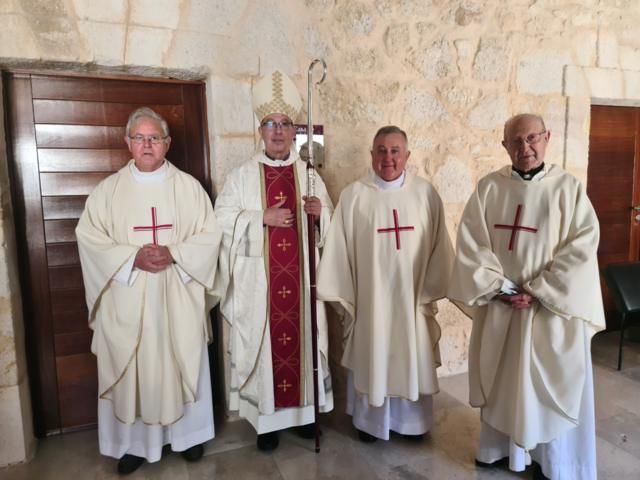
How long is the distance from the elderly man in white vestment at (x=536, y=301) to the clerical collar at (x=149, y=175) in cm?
157

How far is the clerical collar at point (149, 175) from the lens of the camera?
2465mm

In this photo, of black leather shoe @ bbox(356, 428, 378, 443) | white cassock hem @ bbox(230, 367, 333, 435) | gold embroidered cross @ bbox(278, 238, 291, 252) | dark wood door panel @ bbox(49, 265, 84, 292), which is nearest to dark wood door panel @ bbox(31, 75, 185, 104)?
dark wood door panel @ bbox(49, 265, 84, 292)

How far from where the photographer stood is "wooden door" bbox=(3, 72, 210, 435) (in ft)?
8.82

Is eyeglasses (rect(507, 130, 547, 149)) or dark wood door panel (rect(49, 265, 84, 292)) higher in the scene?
eyeglasses (rect(507, 130, 547, 149))

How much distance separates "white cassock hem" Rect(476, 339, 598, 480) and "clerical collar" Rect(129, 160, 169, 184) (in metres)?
2.16

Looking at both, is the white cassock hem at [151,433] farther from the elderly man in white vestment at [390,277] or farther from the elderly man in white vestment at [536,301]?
the elderly man in white vestment at [536,301]

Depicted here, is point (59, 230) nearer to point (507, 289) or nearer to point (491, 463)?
point (507, 289)

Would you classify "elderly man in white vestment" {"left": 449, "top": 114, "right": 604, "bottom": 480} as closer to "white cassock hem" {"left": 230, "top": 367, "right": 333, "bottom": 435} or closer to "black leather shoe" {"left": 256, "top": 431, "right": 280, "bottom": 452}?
"white cassock hem" {"left": 230, "top": 367, "right": 333, "bottom": 435}

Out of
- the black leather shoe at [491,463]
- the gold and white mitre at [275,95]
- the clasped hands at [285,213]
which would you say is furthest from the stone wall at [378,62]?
the black leather shoe at [491,463]

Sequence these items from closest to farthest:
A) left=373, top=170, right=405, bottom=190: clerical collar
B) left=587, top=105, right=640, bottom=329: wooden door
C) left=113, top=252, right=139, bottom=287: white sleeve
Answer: left=113, top=252, right=139, bottom=287: white sleeve → left=373, top=170, right=405, bottom=190: clerical collar → left=587, top=105, right=640, bottom=329: wooden door

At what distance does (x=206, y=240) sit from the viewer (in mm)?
2490

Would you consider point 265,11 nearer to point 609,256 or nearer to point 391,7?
point 391,7

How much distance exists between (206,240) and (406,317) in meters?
1.12

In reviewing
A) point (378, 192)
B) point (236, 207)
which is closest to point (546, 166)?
point (378, 192)
